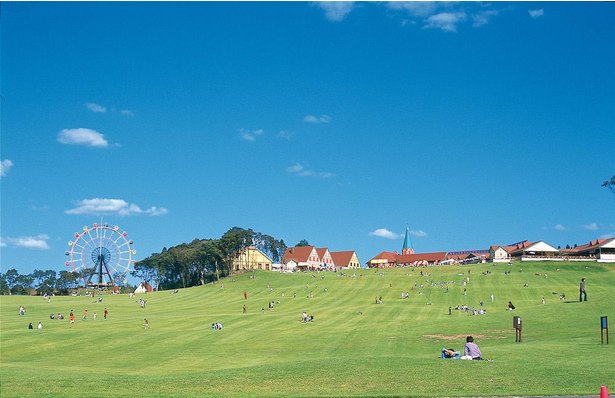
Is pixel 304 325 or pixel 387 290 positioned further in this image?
pixel 387 290

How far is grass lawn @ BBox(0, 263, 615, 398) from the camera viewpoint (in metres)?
22.3

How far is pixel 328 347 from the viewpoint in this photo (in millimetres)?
42875

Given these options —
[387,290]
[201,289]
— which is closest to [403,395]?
[387,290]

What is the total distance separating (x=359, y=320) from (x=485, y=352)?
1311 inches

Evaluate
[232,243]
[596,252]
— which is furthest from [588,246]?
[232,243]

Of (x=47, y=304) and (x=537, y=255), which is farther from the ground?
(x=537, y=255)

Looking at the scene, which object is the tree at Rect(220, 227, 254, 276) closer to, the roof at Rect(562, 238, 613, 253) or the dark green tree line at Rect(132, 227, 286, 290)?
the dark green tree line at Rect(132, 227, 286, 290)

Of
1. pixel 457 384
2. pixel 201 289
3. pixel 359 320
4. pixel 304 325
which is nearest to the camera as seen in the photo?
pixel 457 384

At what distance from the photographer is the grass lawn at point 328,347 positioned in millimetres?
22297

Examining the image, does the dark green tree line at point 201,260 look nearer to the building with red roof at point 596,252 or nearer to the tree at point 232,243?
the tree at point 232,243

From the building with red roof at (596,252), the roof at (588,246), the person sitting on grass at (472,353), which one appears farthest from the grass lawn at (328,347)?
the roof at (588,246)

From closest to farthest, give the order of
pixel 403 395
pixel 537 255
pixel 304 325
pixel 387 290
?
pixel 403 395 → pixel 304 325 → pixel 387 290 → pixel 537 255

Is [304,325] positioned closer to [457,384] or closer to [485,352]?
[485,352]

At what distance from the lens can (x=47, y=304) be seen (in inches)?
3922
